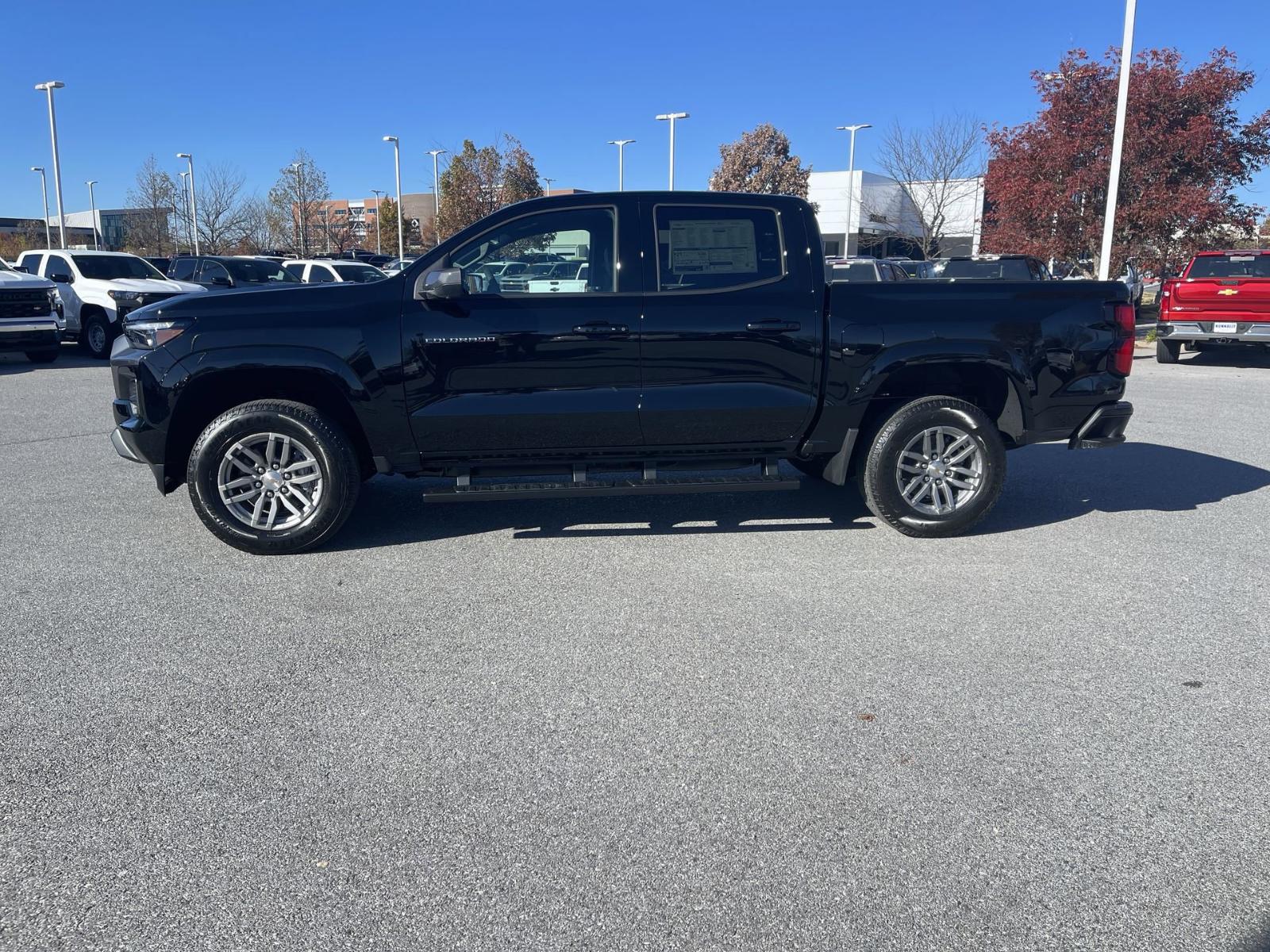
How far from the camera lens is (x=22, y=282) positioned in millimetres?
15234

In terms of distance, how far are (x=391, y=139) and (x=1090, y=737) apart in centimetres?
5443

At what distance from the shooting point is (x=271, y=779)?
130 inches

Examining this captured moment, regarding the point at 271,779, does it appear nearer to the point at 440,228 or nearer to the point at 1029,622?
the point at 1029,622

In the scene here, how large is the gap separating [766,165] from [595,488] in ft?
170

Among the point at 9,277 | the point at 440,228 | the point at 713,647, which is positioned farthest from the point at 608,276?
the point at 440,228

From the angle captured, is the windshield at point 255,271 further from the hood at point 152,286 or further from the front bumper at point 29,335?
the front bumper at point 29,335

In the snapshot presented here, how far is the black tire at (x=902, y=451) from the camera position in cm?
595

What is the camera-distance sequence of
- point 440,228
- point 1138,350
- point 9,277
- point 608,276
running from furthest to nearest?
point 440,228 → point 1138,350 → point 9,277 → point 608,276

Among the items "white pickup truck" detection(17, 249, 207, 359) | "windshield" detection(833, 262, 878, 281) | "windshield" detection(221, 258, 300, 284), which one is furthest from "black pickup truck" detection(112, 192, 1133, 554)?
"windshield" detection(833, 262, 878, 281)

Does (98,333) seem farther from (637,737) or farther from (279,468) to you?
(637,737)

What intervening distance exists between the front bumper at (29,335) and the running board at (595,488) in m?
12.8

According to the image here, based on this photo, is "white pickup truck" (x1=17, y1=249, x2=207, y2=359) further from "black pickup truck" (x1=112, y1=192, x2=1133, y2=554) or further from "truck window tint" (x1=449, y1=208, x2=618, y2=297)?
"truck window tint" (x1=449, y1=208, x2=618, y2=297)

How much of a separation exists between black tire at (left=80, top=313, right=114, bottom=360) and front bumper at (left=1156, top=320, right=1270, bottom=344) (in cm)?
1770

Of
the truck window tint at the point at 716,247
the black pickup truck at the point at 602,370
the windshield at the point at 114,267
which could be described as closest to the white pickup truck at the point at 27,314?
the windshield at the point at 114,267
